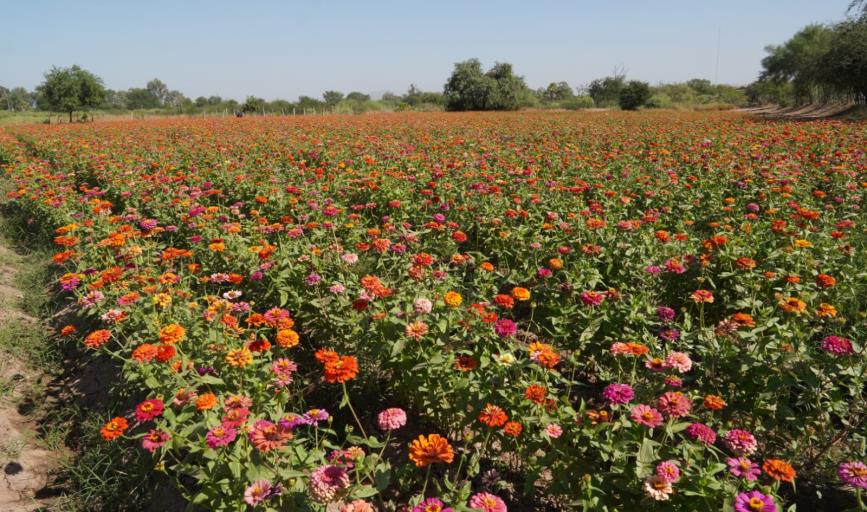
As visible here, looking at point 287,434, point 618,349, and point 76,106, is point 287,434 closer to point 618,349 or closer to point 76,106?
point 618,349

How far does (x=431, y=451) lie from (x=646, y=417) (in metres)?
0.84

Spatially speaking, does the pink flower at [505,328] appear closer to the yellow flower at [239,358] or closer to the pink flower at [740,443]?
the pink flower at [740,443]

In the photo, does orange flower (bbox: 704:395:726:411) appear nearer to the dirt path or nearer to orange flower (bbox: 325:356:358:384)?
orange flower (bbox: 325:356:358:384)

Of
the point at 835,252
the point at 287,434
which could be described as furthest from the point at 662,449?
the point at 835,252

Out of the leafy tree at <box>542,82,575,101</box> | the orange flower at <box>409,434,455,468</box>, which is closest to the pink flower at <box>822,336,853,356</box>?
the orange flower at <box>409,434,455,468</box>

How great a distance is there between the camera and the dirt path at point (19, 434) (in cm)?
263

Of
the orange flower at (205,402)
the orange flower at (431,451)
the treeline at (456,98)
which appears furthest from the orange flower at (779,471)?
the treeline at (456,98)

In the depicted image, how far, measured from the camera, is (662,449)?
199cm

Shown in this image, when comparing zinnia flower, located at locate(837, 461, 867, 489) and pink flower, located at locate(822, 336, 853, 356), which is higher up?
pink flower, located at locate(822, 336, 853, 356)

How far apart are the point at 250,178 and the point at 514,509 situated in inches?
232

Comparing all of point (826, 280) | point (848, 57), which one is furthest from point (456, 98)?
point (826, 280)

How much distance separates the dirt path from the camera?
2.63 meters

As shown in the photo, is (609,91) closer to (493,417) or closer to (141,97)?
(493,417)

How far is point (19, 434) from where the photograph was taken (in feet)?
10.2
